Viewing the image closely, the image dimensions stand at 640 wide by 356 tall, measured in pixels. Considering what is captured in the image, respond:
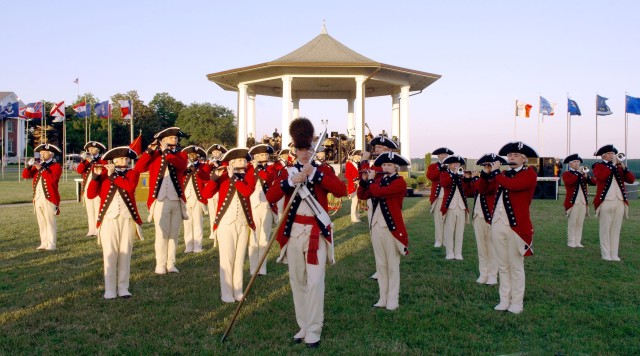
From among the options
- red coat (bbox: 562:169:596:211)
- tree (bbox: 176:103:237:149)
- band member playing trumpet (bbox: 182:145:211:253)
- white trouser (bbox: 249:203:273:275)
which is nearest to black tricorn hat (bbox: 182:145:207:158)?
band member playing trumpet (bbox: 182:145:211:253)

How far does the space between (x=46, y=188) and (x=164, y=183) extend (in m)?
3.97

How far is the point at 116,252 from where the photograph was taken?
7.99 m

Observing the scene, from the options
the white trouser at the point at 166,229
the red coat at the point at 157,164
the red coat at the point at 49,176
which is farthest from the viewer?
the red coat at the point at 49,176

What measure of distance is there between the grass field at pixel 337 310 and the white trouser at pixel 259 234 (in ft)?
1.11

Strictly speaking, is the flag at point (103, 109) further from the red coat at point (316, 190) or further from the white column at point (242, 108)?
the red coat at point (316, 190)

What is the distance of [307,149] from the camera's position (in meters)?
5.92

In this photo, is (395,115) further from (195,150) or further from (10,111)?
(195,150)

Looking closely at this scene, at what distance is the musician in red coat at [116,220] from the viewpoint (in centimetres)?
789

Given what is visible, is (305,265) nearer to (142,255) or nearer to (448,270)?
(448,270)

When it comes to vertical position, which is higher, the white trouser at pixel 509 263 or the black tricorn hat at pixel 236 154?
the black tricorn hat at pixel 236 154

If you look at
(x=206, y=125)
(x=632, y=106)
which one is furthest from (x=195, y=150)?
(x=206, y=125)

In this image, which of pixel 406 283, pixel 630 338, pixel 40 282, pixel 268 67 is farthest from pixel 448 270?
pixel 268 67

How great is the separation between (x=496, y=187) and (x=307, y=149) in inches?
140

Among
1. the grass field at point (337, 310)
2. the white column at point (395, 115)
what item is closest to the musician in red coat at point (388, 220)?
the grass field at point (337, 310)
